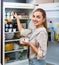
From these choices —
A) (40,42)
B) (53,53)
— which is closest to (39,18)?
(40,42)

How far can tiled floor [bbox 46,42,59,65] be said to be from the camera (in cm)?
269

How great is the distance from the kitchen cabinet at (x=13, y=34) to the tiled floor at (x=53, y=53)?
0.45m

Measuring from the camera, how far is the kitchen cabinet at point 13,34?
2.74 metres

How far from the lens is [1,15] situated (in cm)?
264

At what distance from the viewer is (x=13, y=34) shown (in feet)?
9.57

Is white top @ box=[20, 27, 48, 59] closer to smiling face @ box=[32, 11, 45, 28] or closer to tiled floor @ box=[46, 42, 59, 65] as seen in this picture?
smiling face @ box=[32, 11, 45, 28]

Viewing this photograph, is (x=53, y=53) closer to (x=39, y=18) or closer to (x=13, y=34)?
(x=13, y=34)

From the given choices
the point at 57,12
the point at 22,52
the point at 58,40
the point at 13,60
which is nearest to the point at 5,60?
the point at 13,60

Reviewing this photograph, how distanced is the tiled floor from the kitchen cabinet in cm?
45

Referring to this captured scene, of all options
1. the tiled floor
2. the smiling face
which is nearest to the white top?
Result: the smiling face

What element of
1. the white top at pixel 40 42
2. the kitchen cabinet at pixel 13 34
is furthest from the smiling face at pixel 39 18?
the kitchen cabinet at pixel 13 34

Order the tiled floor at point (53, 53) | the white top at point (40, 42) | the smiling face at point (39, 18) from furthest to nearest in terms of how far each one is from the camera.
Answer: the tiled floor at point (53, 53) < the smiling face at point (39, 18) < the white top at point (40, 42)

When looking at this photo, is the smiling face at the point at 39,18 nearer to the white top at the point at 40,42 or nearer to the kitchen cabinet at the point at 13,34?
the white top at the point at 40,42

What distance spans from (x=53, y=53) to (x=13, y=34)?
0.71 metres
